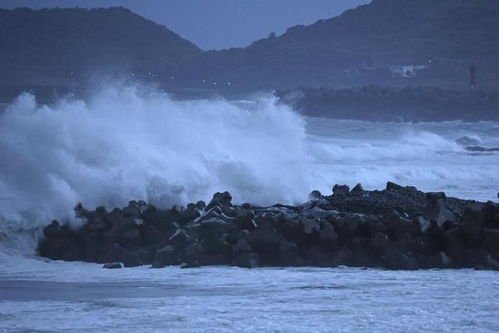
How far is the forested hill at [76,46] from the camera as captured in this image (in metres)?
82.8

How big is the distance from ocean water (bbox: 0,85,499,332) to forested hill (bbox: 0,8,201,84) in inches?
2256

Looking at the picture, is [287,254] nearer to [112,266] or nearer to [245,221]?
[245,221]

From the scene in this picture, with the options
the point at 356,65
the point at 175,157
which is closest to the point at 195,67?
the point at 356,65

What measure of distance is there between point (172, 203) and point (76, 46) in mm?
82725

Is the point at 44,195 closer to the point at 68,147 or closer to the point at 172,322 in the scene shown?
the point at 68,147

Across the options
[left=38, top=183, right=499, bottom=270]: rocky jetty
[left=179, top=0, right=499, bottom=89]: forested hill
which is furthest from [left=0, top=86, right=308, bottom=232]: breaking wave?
[left=179, top=0, right=499, bottom=89]: forested hill

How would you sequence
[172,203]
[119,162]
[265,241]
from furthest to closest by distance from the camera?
[119,162] < [172,203] < [265,241]

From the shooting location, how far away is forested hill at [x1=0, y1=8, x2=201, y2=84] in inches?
3258

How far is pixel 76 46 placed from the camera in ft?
302

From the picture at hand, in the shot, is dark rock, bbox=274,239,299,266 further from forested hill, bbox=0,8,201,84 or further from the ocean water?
forested hill, bbox=0,8,201,84

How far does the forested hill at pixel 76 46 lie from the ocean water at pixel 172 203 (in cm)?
5731

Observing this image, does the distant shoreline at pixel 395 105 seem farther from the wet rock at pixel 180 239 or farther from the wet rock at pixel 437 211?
the wet rock at pixel 180 239

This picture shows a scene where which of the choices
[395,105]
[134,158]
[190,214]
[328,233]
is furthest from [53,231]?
[395,105]

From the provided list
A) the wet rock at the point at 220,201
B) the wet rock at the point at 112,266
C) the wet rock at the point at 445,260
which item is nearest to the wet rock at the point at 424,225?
the wet rock at the point at 445,260
